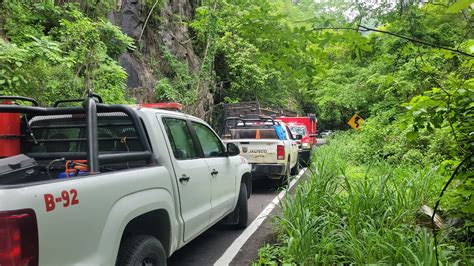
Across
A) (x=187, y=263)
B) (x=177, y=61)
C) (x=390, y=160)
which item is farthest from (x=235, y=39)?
(x=187, y=263)

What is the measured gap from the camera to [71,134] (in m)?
4.21

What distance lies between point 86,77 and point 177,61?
9.62m

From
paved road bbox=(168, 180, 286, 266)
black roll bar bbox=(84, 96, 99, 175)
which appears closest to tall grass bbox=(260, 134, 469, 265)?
paved road bbox=(168, 180, 286, 266)

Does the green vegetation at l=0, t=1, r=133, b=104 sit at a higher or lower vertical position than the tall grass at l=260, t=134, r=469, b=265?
higher

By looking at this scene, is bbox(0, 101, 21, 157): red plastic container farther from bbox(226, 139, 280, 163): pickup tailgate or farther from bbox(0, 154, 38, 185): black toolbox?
bbox(226, 139, 280, 163): pickup tailgate

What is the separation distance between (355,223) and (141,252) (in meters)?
2.67

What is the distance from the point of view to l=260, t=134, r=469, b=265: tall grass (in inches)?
151

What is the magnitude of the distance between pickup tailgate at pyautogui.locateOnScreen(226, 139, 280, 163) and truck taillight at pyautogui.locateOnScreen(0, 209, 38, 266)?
307 inches

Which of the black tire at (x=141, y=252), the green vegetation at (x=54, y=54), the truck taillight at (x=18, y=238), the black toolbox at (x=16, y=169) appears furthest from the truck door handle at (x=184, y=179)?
the green vegetation at (x=54, y=54)

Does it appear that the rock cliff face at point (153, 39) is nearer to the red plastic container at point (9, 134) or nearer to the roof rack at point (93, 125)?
the red plastic container at point (9, 134)

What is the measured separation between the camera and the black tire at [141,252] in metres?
3.06

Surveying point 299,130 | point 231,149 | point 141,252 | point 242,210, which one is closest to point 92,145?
point 141,252

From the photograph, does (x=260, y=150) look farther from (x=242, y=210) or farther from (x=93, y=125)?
(x=93, y=125)

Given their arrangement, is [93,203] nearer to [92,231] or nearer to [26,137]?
[92,231]
